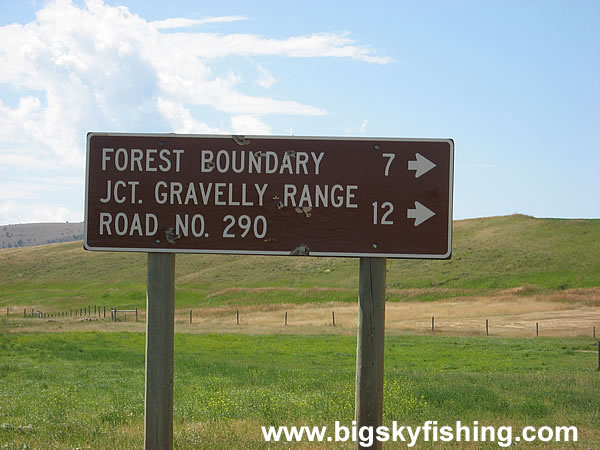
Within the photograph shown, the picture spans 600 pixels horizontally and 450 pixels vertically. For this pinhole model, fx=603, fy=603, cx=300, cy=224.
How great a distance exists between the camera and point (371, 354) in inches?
172

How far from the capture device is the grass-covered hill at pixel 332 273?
67.6 metres

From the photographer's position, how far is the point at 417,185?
4.46 metres

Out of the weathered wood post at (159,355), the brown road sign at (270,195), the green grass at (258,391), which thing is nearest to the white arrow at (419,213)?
the brown road sign at (270,195)

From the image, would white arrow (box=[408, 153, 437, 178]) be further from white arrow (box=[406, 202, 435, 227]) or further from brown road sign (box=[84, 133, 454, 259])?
white arrow (box=[406, 202, 435, 227])

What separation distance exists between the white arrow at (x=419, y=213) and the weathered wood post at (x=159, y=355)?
1860 mm

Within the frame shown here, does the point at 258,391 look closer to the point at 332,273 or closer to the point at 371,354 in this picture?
the point at 371,354

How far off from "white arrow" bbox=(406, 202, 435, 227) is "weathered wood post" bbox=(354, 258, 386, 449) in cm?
46

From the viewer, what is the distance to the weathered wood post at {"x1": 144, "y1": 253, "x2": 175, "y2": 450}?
14.9ft

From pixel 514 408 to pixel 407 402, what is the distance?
5.28 feet

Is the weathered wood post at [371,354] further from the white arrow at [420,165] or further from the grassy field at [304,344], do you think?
the grassy field at [304,344]

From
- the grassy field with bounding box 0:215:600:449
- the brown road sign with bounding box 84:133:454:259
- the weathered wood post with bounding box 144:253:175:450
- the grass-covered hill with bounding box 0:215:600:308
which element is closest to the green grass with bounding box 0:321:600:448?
the grassy field with bounding box 0:215:600:449

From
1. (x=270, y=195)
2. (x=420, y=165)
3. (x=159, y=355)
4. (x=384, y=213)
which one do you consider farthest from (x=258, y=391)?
(x=420, y=165)

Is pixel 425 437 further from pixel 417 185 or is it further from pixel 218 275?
Answer: pixel 218 275

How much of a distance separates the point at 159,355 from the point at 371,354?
1.61 metres
